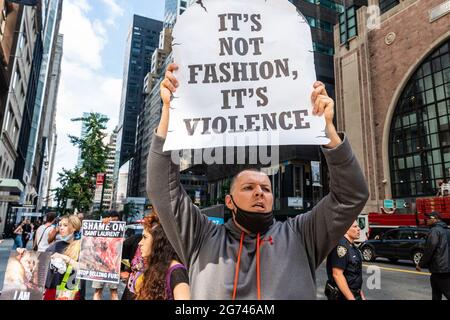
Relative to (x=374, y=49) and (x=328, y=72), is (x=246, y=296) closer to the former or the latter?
(x=374, y=49)

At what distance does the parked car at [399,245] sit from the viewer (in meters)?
13.4

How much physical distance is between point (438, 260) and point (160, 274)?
5293mm

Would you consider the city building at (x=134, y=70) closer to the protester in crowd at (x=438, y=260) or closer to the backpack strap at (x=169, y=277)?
the protester in crowd at (x=438, y=260)

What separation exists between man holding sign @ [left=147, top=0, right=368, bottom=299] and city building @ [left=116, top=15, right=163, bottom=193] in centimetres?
14405

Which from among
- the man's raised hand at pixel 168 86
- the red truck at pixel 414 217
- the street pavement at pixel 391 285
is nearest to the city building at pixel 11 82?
the street pavement at pixel 391 285

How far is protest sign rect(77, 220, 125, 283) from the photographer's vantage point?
405 centimetres

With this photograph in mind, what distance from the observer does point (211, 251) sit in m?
1.81

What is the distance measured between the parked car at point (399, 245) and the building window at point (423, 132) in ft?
49.1

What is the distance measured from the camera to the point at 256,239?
1.82 meters

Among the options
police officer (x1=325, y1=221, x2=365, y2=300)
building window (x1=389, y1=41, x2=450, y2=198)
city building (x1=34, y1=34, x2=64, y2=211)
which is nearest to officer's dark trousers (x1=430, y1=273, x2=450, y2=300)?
police officer (x1=325, y1=221, x2=365, y2=300)

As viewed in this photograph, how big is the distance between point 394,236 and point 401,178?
17373 millimetres

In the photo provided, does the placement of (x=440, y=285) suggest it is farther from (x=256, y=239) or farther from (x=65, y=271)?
(x=65, y=271)

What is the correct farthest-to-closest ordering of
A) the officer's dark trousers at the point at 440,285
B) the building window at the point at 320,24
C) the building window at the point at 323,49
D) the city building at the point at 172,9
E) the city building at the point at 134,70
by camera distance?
1. the city building at the point at 134,70
2. the city building at the point at 172,9
3. the building window at the point at 320,24
4. the building window at the point at 323,49
5. the officer's dark trousers at the point at 440,285
